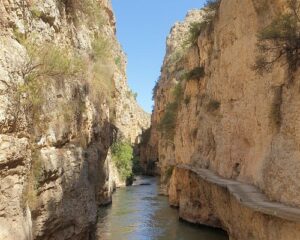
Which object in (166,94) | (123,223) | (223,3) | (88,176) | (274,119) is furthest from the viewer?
(166,94)

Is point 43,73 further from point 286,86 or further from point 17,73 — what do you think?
point 286,86

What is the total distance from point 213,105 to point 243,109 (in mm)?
5030

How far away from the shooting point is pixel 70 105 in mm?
14773

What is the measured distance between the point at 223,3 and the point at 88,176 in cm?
1005

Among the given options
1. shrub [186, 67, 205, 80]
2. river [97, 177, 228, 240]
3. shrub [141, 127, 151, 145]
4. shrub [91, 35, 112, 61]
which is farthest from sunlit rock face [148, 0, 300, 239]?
shrub [141, 127, 151, 145]

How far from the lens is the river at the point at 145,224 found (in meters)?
20.3

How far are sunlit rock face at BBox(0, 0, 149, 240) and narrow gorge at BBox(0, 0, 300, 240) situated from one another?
4 centimetres

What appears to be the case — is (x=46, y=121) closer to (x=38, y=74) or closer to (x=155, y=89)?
(x=38, y=74)

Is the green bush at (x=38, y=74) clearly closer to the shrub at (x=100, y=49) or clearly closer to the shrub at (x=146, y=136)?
the shrub at (x=100, y=49)

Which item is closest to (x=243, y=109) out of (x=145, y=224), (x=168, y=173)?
(x=145, y=224)

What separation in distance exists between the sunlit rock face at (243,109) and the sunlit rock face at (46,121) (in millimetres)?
5549

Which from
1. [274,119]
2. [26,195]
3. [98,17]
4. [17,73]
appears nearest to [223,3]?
[98,17]

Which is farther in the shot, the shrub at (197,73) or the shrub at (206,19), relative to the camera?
the shrub at (197,73)

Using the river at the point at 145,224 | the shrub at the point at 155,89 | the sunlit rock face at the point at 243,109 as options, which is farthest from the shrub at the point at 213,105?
the shrub at the point at 155,89
